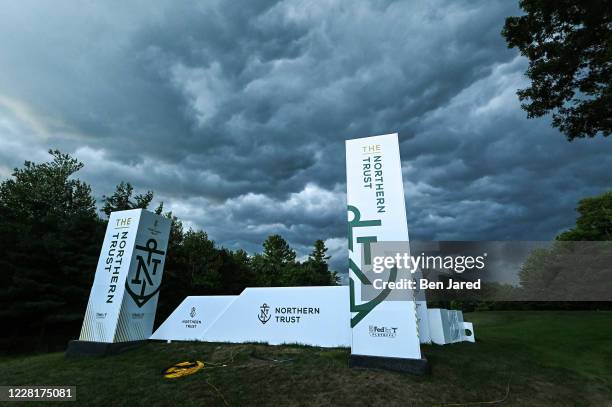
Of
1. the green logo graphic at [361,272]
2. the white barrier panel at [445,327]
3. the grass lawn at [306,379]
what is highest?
the green logo graphic at [361,272]

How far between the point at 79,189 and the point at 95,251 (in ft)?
26.8

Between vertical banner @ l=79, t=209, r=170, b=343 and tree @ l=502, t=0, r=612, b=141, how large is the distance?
55.4ft

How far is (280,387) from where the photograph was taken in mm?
7379

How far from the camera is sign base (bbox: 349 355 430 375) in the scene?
307 inches

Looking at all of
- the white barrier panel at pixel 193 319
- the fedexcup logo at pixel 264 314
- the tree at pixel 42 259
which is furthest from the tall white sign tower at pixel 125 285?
the tree at pixel 42 259

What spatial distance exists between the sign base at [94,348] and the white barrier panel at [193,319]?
166cm

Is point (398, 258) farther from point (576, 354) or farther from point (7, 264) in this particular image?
point (7, 264)

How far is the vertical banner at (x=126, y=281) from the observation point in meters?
11.8

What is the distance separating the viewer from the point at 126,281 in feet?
39.5

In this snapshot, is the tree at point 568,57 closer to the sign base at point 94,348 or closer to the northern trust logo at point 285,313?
the northern trust logo at point 285,313

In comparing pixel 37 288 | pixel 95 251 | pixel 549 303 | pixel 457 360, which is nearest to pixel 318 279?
pixel 549 303

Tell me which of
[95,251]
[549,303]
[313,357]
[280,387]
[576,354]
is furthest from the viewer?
[549,303]

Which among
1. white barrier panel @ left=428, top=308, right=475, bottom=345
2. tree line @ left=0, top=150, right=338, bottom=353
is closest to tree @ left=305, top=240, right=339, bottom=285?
tree line @ left=0, top=150, right=338, bottom=353

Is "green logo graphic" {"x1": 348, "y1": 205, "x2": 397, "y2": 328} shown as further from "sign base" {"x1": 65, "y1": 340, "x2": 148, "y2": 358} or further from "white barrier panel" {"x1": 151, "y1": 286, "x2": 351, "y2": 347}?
"sign base" {"x1": 65, "y1": 340, "x2": 148, "y2": 358}
